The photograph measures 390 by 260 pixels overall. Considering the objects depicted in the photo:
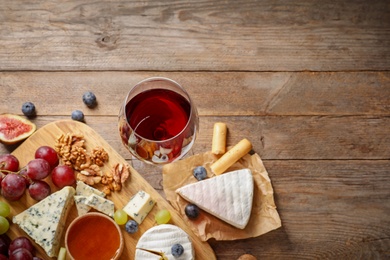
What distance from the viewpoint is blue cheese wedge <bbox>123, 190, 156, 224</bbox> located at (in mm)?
2079

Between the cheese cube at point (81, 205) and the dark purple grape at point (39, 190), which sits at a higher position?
→ the dark purple grape at point (39, 190)

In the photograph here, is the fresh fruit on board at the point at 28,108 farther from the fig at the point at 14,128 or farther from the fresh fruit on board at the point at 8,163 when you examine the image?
the fresh fruit on board at the point at 8,163

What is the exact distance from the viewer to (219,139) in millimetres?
2180

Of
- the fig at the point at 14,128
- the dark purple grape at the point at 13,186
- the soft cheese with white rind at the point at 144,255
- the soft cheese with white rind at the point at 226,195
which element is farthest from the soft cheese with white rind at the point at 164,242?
the fig at the point at 14,128

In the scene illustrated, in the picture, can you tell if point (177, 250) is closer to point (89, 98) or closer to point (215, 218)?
point (215, 218)

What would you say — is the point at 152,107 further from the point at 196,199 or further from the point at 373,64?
the point at 373,64

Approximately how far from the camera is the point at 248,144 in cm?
216

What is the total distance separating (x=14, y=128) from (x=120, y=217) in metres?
0.55

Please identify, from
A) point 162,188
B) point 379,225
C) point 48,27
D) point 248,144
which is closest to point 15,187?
point 162,188

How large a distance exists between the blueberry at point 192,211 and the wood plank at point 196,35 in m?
0.56

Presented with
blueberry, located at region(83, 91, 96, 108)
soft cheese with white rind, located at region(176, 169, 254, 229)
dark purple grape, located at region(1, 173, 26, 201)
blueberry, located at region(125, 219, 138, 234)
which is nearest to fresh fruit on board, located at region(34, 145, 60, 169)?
dark purple grape, located at region(1, 173, 26, 201)

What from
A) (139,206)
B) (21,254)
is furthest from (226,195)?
(21,254)

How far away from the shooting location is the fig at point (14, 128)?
216 centimetres

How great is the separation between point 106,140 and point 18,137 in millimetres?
330
